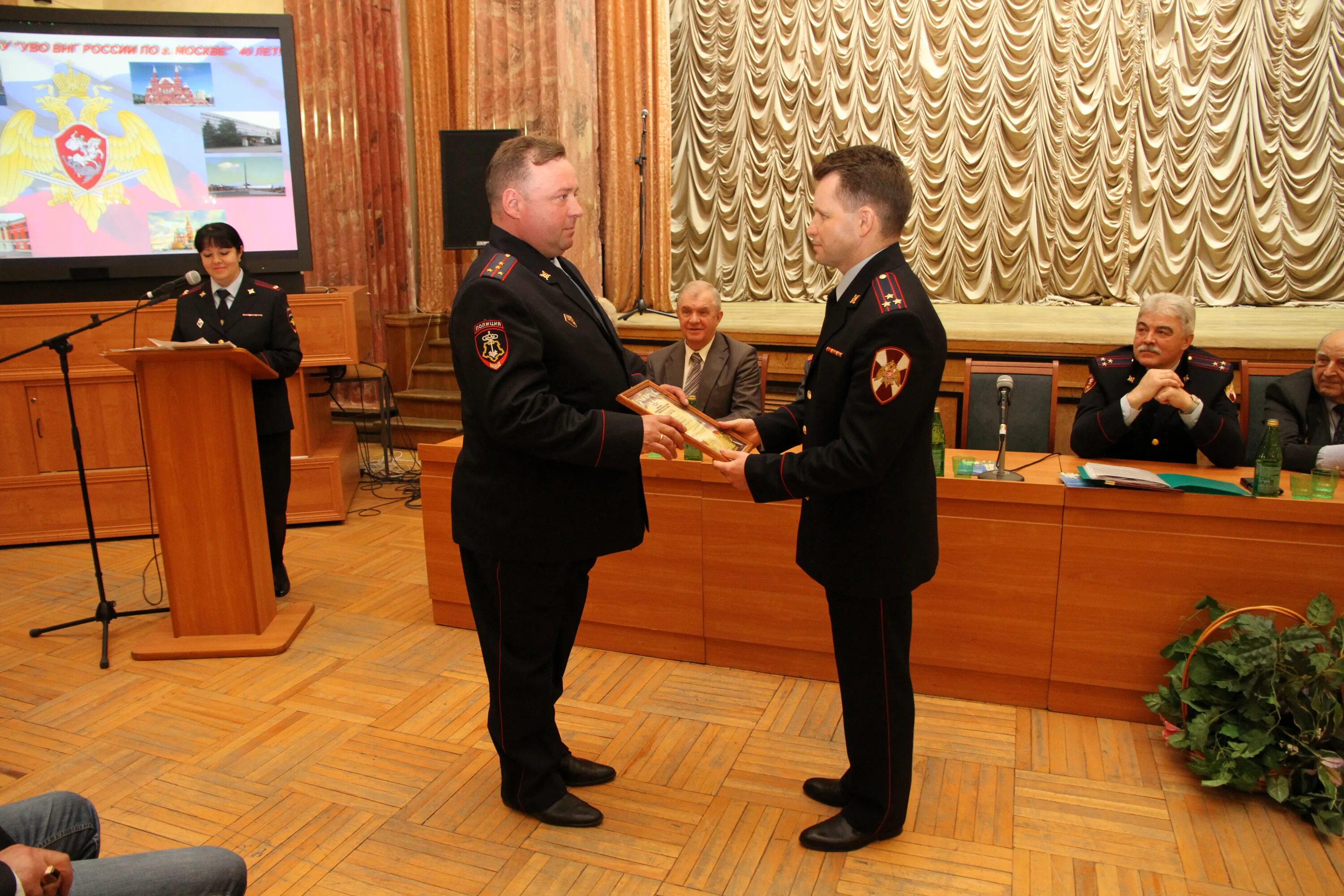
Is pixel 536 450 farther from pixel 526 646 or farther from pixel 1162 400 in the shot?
pixel 1162 400

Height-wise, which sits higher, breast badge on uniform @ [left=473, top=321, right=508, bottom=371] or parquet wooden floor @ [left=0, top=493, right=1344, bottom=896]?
breast badge on uniform @ [left=473, top=321, right=508, bottom=371]

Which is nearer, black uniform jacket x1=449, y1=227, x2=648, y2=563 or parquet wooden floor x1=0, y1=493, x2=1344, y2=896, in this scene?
black uniform jacket x1=449, y1=227, x2=648, y2=563

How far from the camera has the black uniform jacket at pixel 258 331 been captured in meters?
3.86

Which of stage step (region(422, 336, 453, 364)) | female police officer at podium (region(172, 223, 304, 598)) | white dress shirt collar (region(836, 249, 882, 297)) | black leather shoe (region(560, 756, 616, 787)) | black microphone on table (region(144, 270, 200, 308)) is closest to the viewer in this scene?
white dress shirt collar (region(836, 249, 882, 297))

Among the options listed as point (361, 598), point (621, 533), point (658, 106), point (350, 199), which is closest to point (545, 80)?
point (658, 106)

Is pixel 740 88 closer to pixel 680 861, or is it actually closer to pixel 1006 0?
pixel 1006 0

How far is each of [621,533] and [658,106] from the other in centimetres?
558

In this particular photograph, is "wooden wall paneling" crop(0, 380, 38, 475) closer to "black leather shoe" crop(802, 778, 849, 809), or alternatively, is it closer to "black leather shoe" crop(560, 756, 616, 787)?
"black leather shoe" crop(560, 756, 616, 787)

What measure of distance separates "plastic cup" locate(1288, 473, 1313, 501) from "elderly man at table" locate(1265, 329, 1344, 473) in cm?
41

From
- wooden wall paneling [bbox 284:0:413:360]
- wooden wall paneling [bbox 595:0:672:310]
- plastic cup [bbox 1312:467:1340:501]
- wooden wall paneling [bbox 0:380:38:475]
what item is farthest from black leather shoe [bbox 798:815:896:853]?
wooden wall paneling [bbox 284:0:413:360]

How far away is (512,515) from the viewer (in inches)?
83.9

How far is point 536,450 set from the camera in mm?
2016

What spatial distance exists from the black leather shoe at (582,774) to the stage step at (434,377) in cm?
465

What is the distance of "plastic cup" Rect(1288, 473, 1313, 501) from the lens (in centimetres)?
266
